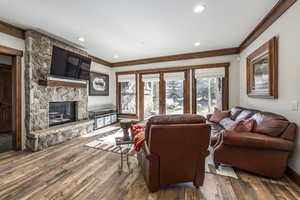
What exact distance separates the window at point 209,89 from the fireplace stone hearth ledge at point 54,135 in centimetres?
379

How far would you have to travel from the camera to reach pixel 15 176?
2.08 meters

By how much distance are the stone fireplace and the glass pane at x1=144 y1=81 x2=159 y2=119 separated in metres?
2.49

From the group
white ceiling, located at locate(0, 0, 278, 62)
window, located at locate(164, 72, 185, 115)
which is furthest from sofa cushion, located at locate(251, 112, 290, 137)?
window, located at locate(164, 72, 185, 115)

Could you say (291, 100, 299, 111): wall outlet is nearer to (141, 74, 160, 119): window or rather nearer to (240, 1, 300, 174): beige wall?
(240, 1, 300, 174): beige wall

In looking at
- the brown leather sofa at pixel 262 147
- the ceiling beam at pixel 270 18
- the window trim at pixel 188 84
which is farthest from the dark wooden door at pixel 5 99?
the ceiling beam at pixel 270 18

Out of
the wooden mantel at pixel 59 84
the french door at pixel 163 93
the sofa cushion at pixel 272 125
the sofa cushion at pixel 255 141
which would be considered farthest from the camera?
the french door at pixel 163 93

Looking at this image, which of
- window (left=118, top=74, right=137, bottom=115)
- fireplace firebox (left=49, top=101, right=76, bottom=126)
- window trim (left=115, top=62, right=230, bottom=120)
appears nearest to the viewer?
fireplace firebox (left=49, top=101, right=76, bottom=126)

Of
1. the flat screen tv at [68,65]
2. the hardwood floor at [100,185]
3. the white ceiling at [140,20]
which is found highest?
the white ceiling at [140,20]

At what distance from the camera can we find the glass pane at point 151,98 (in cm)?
546

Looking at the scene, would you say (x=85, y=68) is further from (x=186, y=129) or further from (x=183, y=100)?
(x=186, y=129)

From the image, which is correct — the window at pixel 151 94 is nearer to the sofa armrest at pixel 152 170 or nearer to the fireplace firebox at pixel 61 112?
the fireplace firebox at pixel 61 112

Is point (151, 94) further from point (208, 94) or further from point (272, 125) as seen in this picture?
point (272, 125)

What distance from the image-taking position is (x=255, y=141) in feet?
6.36

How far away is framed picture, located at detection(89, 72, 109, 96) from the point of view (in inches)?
200
